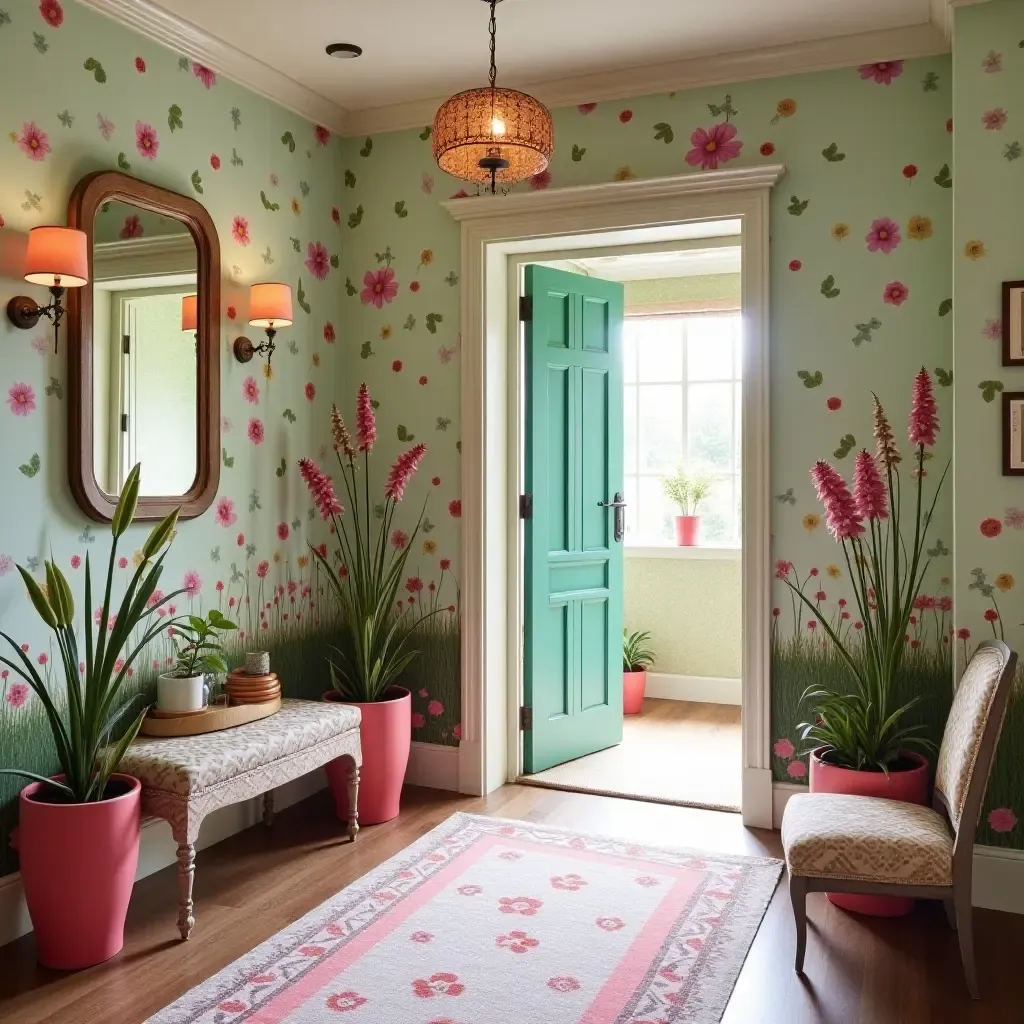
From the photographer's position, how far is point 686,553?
5711 millimetres

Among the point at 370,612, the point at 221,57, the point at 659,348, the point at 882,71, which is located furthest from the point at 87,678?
the point at 659,348

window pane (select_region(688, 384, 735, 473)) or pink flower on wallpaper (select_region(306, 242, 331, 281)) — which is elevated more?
pink flower on wallpaper (select_region(306, 242, 331, 281))

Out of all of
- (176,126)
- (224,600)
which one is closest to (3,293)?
(176,126)

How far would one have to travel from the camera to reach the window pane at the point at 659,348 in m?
5.89

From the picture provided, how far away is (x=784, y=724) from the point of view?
3.59 metres

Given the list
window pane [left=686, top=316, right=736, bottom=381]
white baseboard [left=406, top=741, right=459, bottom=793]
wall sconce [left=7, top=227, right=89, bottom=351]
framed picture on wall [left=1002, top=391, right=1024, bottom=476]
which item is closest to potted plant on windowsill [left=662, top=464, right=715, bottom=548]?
window pane [left=686, top=316, right=736, bottom=381]

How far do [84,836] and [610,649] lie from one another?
264 centimetres

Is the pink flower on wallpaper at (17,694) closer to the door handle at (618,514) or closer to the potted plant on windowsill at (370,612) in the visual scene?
the potted plant on windowsill at (370,612)

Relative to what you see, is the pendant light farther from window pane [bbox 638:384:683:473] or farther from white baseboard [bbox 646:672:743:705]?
white baseboard [bbox 646:672:743:705]

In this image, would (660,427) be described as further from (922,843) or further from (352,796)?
(922,843)

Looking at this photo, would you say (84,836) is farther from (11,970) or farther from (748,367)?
(748,367)

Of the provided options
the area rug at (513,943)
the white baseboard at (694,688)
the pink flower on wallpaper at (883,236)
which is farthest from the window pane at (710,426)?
the area rug at (513,943)

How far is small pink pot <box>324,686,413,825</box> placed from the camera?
3656 millimetres

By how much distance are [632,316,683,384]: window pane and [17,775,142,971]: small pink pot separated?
4.13 metres
